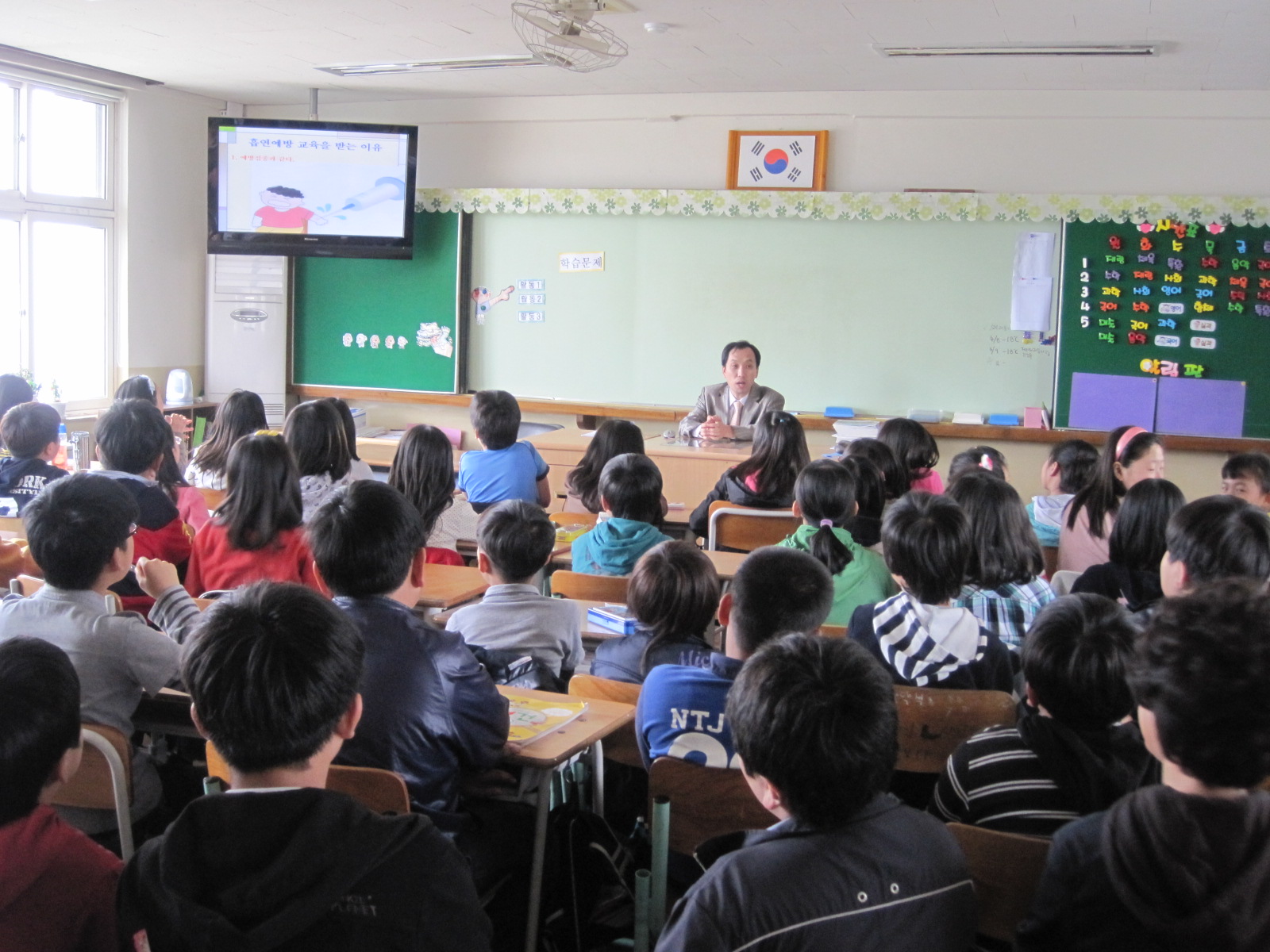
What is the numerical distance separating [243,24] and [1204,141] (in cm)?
497

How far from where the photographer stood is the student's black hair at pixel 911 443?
447cm

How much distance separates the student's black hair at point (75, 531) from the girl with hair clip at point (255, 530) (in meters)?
0.73

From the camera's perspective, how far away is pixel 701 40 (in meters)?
5.52

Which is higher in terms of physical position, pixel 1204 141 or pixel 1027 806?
pixel 1204 141

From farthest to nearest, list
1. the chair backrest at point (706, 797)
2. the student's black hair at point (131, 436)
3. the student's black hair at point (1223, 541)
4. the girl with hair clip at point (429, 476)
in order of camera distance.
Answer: the girl with hair clip at point (429, 476) < the student's black hair at point (131, 436) < the student's black hair at point (1223, 541) < the chair backrest at point (706, 797)

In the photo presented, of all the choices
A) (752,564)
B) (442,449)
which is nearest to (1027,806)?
(752,564)

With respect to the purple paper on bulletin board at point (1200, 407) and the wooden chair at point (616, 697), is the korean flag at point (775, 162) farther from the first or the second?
the wooden chair at point (616, 697)

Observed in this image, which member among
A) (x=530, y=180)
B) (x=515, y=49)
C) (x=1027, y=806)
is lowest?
(x=1027, y=806)

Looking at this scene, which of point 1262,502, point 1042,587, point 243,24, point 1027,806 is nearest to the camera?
point 1027,806

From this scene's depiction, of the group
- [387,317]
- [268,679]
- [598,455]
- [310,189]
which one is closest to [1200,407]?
[598,455]

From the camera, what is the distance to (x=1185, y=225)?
6172 millimetres

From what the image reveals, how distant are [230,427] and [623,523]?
173cm

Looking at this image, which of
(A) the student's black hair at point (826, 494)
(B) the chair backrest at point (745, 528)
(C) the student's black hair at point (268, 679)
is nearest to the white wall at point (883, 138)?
(B) the chair backrest at point (745, 528)

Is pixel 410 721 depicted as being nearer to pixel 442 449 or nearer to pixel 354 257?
pixel 442 449
